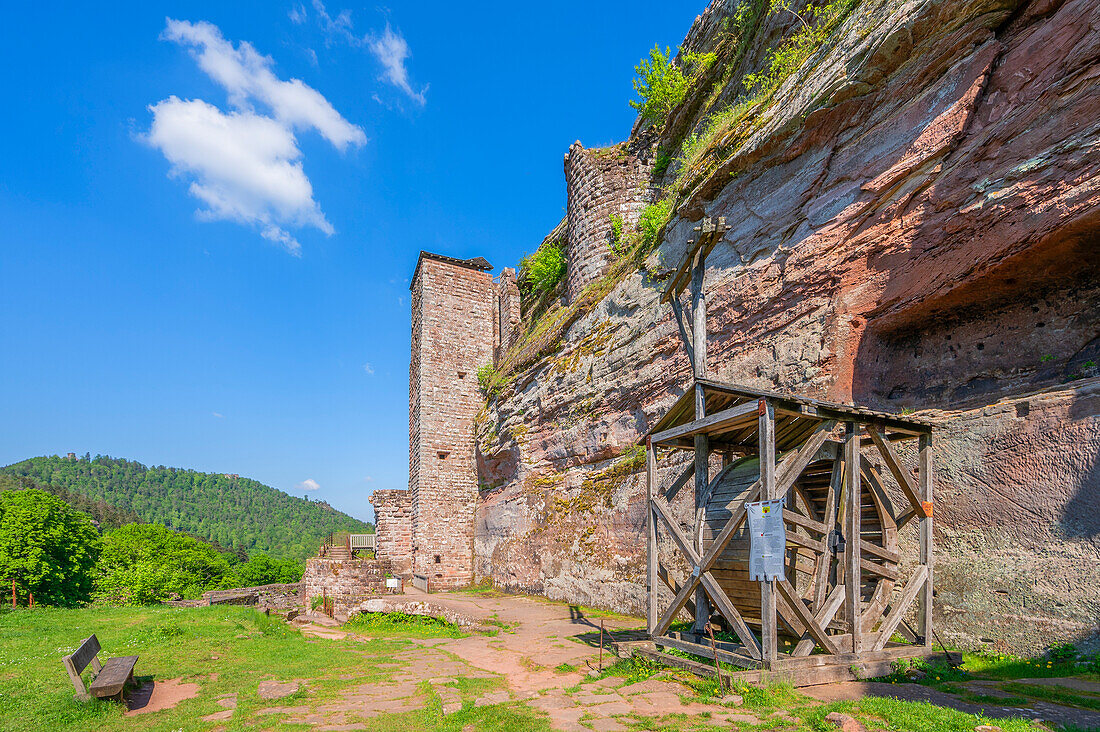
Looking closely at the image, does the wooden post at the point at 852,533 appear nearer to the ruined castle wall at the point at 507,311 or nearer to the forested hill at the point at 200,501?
the ruined castle wall at the point at 507,311

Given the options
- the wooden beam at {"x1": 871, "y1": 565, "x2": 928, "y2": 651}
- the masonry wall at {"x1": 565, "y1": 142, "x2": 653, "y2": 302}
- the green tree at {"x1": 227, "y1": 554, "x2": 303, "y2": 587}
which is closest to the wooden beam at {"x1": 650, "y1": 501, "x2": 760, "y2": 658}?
the wooden beam at {"x1": 871, "y1": 565, "x2": 928, "y2": 651}

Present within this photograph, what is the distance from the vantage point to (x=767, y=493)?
567 centimetres

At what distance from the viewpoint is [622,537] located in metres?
12.3

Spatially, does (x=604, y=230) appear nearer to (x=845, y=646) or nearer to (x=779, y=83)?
(x=779, y=83)

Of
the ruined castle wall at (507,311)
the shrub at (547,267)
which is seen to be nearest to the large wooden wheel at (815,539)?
the shrub at (547,267)

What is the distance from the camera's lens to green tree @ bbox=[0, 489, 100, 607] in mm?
18312

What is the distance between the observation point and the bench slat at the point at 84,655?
568 cm

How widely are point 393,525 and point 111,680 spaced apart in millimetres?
16761

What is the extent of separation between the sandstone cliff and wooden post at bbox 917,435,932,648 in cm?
47

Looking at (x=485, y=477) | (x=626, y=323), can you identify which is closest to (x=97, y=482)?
(x=485, y=477)

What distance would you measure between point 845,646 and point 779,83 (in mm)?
9535

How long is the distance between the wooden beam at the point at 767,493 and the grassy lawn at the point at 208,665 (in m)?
2.24

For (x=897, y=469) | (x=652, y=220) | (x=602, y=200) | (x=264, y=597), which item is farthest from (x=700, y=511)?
(x=264, y=597)

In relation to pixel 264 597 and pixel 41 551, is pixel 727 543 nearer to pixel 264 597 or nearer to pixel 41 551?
pixel 264 597
